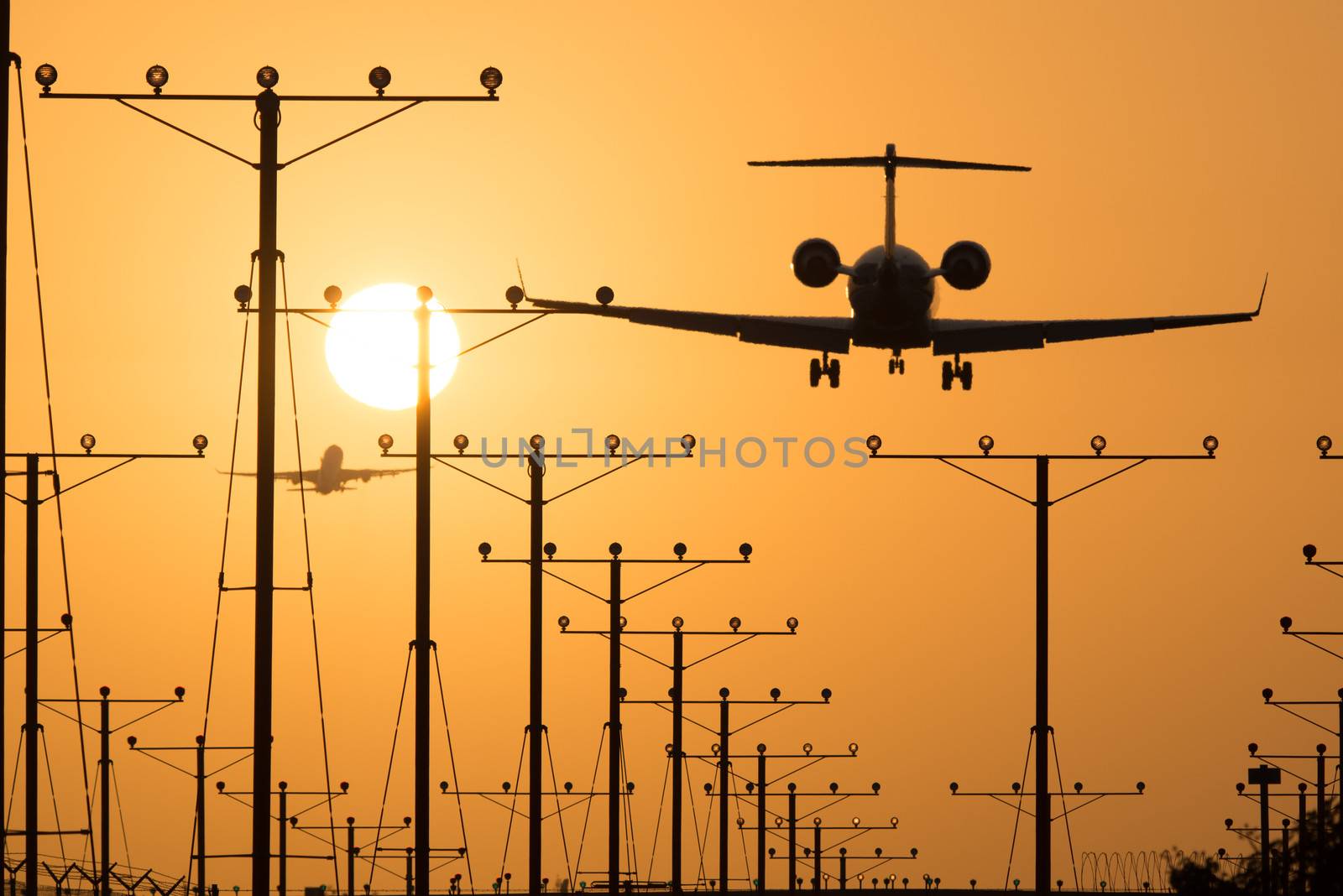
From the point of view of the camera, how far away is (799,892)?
11488 centimetres

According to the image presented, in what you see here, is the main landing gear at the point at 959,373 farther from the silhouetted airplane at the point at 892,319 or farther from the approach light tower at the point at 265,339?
the approach light tower at the point at 265,339

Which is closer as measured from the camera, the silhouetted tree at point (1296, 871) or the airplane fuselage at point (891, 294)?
the silhouetted tree at point (1296, 871)

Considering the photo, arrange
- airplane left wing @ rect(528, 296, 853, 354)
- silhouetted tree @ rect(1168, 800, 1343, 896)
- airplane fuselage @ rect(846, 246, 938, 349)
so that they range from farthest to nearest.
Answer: airplane left wing @ rect(528, 296, 853, 354) → airplane fuselage @ rect(846, 246, 938, 349) → silhouetted tree @ rect(1168, 800, 1343, 896)

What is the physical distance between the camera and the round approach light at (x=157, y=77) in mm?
34312

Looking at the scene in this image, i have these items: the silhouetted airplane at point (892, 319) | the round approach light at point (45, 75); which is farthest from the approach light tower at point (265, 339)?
the silhouetted airplane at point (892, 319)

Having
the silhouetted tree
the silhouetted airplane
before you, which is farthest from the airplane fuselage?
the silhouetted tree

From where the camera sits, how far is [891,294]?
66.6 m

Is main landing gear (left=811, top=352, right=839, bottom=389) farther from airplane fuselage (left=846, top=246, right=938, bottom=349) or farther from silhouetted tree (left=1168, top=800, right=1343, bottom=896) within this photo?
silhouetted tree (left=1168, top=800, right=1343, bottom=896)

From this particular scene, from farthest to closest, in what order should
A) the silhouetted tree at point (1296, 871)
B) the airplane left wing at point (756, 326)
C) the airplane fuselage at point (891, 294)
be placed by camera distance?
the airplane left wing at point (756, 326)
the airplane fuselage at point (891, 294)
the silhouetted tree at point (1296, 871)

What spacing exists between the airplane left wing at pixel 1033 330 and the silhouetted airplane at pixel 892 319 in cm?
2

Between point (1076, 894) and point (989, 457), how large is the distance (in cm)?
4511

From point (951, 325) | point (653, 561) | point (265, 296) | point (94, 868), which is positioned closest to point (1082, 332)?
point (951, 325)

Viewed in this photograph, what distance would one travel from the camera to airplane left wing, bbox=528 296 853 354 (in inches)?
2820

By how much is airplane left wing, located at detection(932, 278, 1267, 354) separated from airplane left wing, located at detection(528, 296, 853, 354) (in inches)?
102
